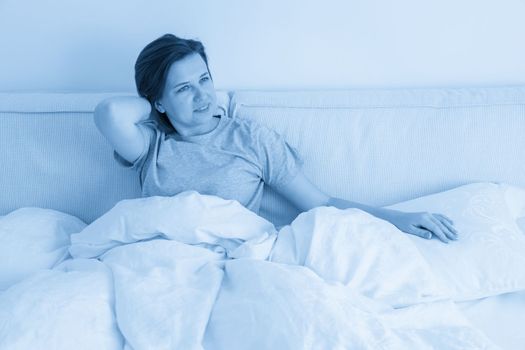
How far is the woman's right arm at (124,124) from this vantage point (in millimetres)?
1303

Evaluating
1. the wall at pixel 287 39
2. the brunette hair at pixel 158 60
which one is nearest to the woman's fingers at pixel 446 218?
the wall at pixel 287 39

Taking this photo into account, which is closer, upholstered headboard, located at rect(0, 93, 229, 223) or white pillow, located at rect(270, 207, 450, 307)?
white pillow, located at rect(270, 207, 450, 307)

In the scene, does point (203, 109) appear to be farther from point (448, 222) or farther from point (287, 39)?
point (448, 222)

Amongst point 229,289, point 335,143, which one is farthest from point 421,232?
point 229,289

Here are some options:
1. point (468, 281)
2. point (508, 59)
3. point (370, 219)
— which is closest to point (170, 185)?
point (370, 219)

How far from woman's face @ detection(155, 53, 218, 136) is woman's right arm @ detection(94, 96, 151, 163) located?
85 mm

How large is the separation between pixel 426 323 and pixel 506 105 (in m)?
0.76

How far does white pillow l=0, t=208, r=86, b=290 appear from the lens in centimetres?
123

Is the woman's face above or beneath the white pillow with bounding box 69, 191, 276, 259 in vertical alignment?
above

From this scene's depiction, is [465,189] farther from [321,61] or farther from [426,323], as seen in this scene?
[321,61]

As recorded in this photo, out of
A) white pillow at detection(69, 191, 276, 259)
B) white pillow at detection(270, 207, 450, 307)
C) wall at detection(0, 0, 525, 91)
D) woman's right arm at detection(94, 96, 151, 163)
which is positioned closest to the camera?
white pillow at detection(270, 207, 450, 307)

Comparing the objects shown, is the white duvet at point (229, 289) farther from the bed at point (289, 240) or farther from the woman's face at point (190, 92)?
the woman's face at point (190, 92)

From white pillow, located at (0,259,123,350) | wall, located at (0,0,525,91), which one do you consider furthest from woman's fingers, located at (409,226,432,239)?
white pillow, located at (0,259,123,350)

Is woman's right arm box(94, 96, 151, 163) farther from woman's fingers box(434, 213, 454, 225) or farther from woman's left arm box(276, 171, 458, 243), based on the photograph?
woman's fingers box(434, 213, 454, 225)
